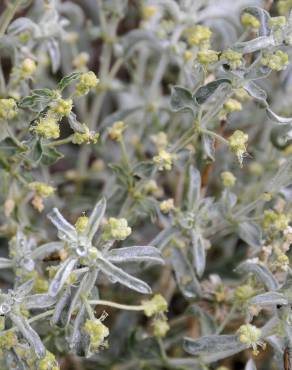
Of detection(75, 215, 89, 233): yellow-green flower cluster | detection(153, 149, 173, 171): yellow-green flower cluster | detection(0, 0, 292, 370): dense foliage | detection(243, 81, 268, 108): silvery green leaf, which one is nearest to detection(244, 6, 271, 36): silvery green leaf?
detection(0, 0, 292, 370): dense foliage

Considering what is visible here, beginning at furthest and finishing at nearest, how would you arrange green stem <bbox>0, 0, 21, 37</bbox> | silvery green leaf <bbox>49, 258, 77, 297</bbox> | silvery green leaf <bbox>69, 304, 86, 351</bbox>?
green stem <bbox>0, 0, 21, 37</bbox>, silvery green leaf <bbox>69, 304, 86, 351</bbox>, silvery green leaf <bbox>49, 258, 77, 297</bbox>

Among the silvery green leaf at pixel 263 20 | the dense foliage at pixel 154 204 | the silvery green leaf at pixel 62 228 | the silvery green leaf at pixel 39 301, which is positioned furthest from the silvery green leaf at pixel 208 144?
the silvery green leaf at pixel 39 301

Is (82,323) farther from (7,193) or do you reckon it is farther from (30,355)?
(7,193)

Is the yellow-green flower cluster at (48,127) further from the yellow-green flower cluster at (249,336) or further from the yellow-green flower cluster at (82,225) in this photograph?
Answer: the yellow-green flower cluster at (249,336)

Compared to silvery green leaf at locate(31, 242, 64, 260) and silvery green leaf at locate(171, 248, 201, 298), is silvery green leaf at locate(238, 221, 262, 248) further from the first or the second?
silvery green leaf at locate(31, 242, 64, 260)

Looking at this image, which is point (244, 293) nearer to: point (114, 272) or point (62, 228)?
point (114, 272)

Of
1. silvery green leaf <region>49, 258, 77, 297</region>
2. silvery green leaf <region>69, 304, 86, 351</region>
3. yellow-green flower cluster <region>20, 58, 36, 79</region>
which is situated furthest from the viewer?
yellow-green flower cluster <region>20, 58, 36, 79</region>

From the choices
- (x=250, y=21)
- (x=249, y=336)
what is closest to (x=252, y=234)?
(x=249, y=336)
